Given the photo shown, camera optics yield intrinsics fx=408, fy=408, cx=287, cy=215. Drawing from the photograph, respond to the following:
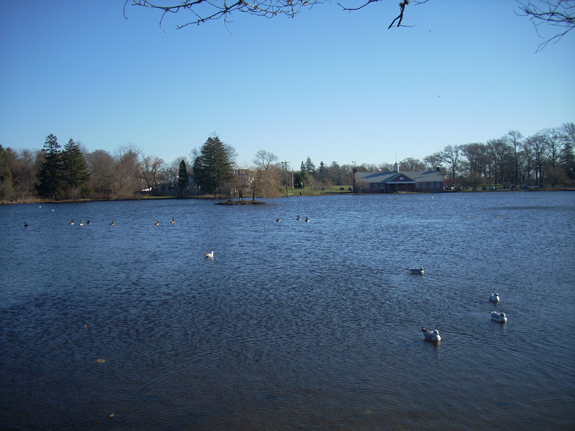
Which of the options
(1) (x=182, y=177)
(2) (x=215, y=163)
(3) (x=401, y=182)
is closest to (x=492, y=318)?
(2) (x=215, y=163)

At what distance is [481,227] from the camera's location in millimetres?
28219

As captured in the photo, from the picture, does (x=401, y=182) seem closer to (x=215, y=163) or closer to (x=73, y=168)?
(x=215, y=163)

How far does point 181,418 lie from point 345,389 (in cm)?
264

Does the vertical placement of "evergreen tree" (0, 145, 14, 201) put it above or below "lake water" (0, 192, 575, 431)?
above

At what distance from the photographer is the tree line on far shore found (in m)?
69.4

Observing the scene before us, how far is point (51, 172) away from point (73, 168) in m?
3.59

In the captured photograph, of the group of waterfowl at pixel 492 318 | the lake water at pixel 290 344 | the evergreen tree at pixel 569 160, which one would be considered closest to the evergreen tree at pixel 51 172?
the lake water at pixel 290 344

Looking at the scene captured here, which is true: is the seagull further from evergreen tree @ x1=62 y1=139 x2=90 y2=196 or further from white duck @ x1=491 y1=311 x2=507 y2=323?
evergreen tree @ x1=62 y1=139 x2=90 y2=196

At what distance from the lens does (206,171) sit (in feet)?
271

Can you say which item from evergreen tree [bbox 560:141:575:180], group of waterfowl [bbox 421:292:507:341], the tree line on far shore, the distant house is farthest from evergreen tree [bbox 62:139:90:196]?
evergreen tree [bbox 560:141:575:180]

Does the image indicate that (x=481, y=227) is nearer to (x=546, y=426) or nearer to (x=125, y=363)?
(x=546, y=426)

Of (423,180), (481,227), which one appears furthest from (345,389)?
(423,180)

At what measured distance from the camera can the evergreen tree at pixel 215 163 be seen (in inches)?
3167

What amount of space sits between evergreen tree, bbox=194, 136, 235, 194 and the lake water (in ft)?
210
